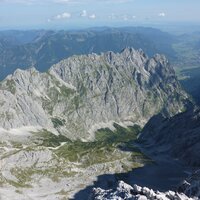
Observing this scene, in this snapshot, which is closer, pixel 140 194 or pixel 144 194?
pixel 144 194

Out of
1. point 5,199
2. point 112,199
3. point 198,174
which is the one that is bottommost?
point 5,199

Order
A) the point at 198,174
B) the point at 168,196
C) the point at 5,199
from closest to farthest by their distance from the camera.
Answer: the point at 168,196
the point at 198,174
the point at 5,199

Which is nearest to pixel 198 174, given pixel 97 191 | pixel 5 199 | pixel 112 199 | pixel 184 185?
pixel 184 185

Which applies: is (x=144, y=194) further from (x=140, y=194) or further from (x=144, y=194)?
(x=140, y=194)

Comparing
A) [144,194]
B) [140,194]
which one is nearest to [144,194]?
[144,194]

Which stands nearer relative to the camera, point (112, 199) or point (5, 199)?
point (112, 199)

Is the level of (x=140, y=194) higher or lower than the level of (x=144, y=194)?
lower

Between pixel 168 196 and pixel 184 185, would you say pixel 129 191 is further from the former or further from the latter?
pixel 184 185

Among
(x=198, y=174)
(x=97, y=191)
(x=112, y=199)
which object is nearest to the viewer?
(x=112, y=199)

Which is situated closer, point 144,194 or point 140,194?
point 144,194

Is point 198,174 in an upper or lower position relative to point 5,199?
upper
